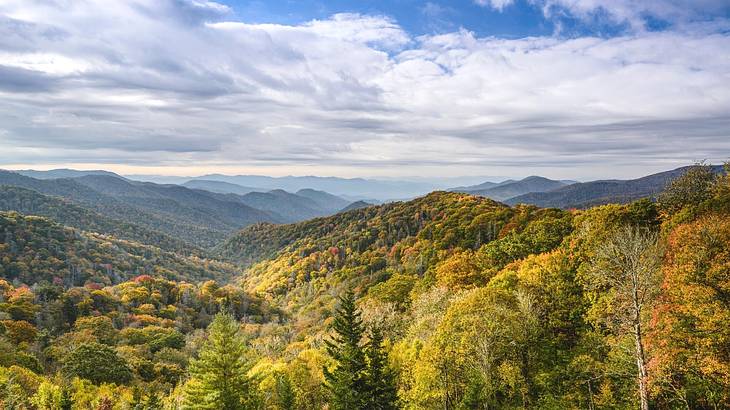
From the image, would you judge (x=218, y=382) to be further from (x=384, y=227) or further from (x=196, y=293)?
(x=384, y=227)

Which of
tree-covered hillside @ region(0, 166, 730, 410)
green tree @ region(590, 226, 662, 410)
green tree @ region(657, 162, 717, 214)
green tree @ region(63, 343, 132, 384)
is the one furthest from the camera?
green tree @ region(63, 343, 132, 384)

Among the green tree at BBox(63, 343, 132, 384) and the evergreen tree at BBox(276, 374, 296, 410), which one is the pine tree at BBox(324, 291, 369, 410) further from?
the green tree at BBox(63, 343, 132, 384)

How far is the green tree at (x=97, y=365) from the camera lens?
55406mm

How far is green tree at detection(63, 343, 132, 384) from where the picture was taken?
55406mm

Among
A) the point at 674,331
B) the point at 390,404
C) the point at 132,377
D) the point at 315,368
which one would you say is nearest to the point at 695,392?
the point at 674,331

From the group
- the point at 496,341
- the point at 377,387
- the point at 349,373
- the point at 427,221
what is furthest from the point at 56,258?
the point at 496,341

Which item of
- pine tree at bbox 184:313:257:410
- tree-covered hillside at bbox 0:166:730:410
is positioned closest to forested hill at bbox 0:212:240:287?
tree-covered hillside at bbox 0:166:730:410

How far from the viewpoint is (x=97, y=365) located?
184ft

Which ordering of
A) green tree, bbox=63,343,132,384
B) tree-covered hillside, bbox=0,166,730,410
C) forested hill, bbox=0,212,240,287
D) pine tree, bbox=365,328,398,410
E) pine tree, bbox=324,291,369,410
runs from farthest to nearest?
forested hill, bbox=0,212,240,287, green tree, bbox=63,343,132,384, pine tree, bbox=365,328,398,410, pine tree, bbox=324,291,369,410, tree-covered hillside, bbox=0,166,730,410

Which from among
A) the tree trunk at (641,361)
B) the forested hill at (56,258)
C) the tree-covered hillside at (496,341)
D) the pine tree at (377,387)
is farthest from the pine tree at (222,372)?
the forested hill at (56,258)

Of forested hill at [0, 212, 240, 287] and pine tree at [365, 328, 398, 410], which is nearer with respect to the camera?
pine tree at [365, 328, 398, 410]

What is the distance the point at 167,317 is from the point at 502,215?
304 ft

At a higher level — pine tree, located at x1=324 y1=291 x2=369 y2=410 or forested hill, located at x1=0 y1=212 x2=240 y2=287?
pine tree, located at x1=324 y1=291 x2=369 y2=410

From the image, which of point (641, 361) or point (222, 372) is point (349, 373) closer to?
point (222, 372)
